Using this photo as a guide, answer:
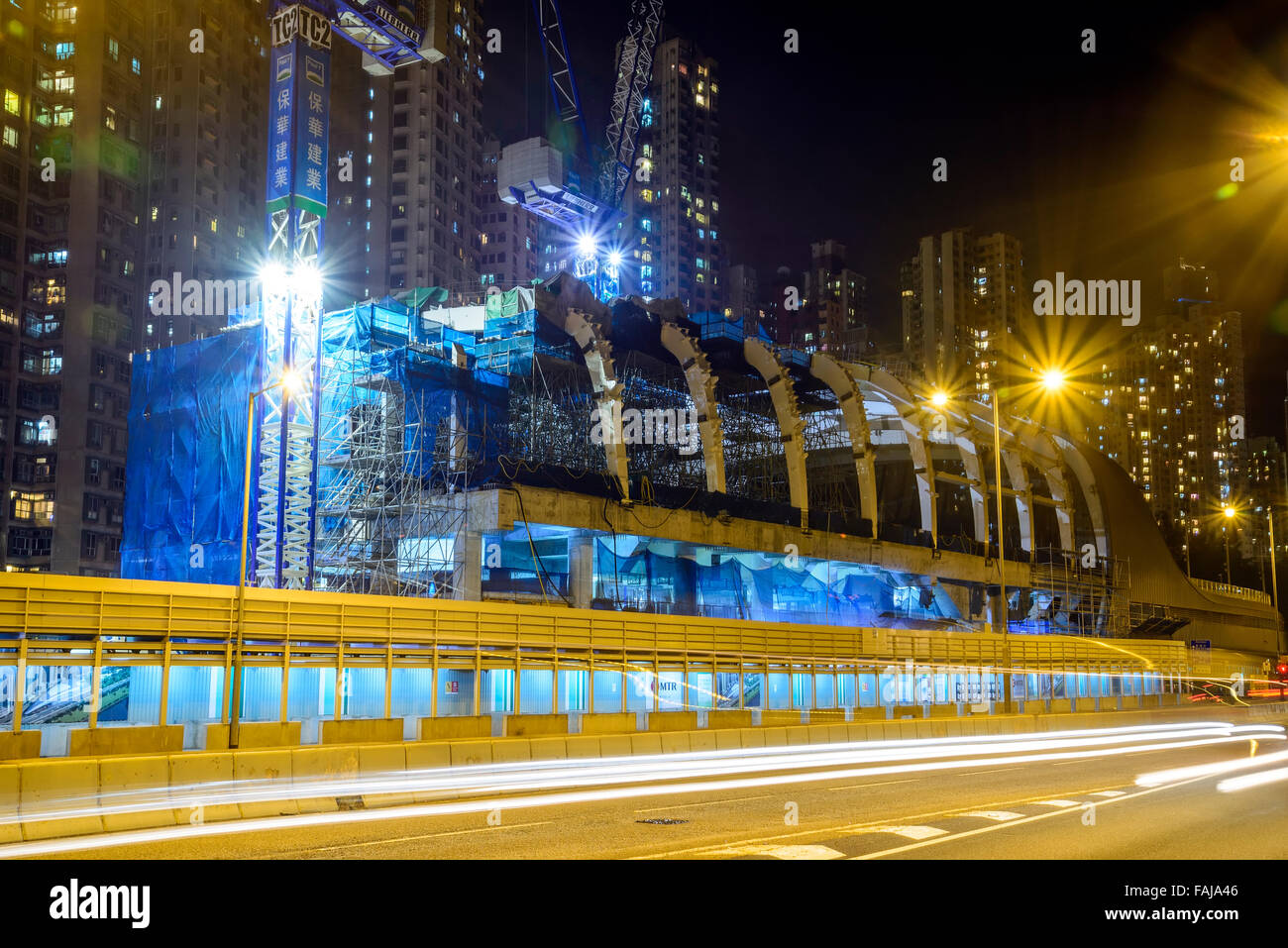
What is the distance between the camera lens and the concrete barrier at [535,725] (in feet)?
87.1

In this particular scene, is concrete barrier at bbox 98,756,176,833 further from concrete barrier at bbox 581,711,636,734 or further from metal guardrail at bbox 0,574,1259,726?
concrete barrier at bbox 581,711,636,734

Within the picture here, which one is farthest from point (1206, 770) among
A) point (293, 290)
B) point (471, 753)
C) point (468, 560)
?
point (293, 290)

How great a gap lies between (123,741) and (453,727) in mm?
7196

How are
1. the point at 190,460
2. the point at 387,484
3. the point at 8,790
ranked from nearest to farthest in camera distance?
the point at 8,790 → the point at 387,484 → the point at 190,460

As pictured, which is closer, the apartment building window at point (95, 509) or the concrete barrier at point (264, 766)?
the concrete barrier at point (264, 766)

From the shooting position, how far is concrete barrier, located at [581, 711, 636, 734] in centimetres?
2822

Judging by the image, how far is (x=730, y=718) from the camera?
105ft

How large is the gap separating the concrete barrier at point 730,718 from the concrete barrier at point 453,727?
23.8ft

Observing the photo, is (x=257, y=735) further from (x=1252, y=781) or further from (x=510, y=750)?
(x=1252, y=781)

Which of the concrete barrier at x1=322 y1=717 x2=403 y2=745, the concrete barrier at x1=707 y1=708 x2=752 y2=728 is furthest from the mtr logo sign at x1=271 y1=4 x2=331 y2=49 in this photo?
the concrete barrier at x1=322 y1=717 x2=403 y2=745

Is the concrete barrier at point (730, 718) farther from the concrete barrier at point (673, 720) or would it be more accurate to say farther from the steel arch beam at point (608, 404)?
the steel arch beam at point (608, 404)

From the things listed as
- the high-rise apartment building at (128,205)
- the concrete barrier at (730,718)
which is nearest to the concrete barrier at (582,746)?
the concrete barrier at (730,718)
